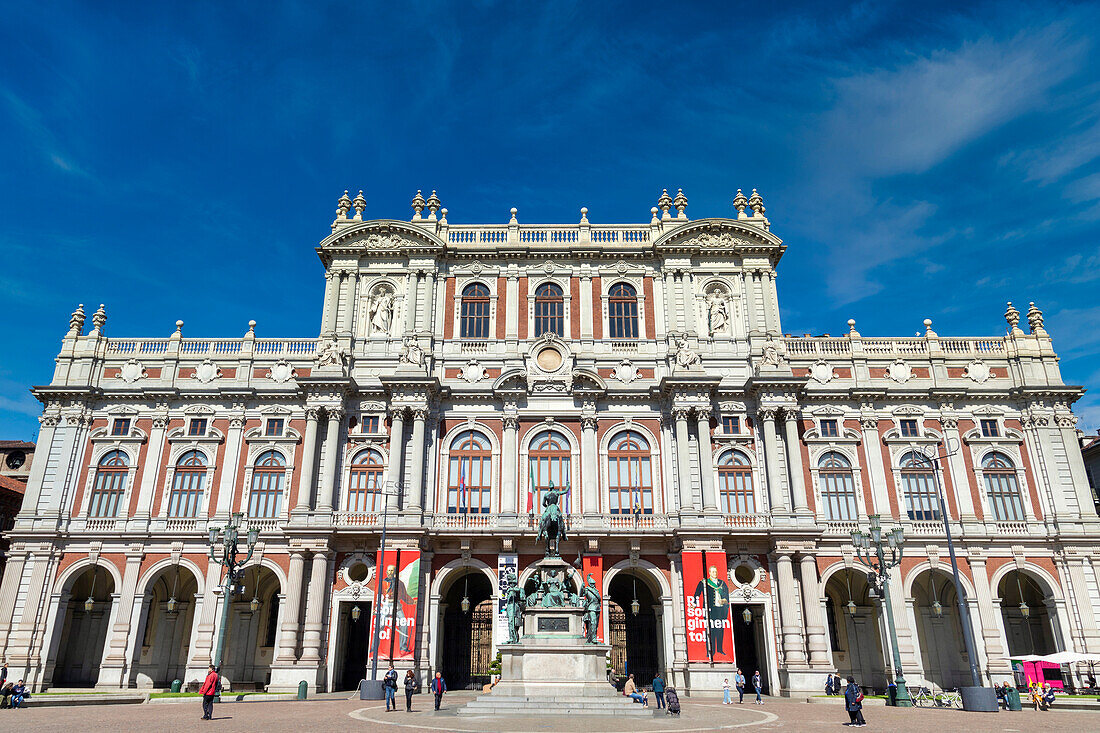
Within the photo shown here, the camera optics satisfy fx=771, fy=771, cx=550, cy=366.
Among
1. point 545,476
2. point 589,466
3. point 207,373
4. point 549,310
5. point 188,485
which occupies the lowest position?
point 188,485

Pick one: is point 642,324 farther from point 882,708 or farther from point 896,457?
point 882,708

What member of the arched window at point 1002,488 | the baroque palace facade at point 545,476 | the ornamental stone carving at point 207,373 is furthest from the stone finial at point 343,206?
the arched window at point 1002,488

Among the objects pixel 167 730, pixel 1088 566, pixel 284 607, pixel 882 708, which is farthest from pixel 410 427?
pixel 1088 566

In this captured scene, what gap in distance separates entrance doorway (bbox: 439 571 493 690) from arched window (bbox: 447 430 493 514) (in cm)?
393

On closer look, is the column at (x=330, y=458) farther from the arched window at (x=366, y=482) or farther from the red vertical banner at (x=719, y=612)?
the red vertical banner at (x=719, y=612)

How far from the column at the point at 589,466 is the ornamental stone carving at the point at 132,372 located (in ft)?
86.0

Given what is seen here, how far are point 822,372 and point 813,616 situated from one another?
45.2 ft

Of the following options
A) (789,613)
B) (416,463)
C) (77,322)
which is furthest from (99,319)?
(789,613)

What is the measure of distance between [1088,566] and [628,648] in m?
24.7

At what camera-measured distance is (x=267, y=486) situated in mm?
43125

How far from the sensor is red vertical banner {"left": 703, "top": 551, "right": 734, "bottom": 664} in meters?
38.1

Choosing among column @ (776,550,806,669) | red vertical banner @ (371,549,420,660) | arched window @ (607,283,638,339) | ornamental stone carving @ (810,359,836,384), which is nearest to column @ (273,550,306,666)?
red vertical banner @ (371,549,420,660)

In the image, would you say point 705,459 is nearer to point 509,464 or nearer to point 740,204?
Answer: point 509,464

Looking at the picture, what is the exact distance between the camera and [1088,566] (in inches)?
1602
